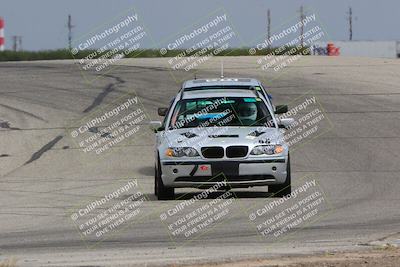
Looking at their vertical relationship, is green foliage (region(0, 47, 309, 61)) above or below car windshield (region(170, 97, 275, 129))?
below

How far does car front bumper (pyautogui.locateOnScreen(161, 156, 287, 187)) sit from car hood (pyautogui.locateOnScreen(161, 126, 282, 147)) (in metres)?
0.25

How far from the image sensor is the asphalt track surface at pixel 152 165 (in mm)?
10844

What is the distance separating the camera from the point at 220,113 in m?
16.1

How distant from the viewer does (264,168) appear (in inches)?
591

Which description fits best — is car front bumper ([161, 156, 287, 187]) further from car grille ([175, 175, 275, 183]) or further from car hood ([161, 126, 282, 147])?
car hood ([161, 126, 282, 147])

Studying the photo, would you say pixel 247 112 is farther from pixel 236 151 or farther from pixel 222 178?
pixel 222 178

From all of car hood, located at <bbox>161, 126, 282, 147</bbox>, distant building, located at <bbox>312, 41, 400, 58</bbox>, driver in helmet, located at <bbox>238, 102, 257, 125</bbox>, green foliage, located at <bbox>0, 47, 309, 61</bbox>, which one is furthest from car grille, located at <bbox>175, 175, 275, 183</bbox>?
distant building, located at <bbox>312, 41, 400, 58</bbox>

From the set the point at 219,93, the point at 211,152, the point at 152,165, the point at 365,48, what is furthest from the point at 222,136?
the point at 365,48

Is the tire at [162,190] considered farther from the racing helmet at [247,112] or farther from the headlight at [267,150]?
the racing helmet at [247,112]

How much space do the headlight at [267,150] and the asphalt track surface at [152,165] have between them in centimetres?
64

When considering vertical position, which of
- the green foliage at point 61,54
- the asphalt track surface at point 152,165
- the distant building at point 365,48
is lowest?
the distant building at point 365,48

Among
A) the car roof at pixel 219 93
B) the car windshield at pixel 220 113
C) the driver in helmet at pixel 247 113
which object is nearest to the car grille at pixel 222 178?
the car windshield at pixel 220 113

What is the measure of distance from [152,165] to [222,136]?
5.64 m

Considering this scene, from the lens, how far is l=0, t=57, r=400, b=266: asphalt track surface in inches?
427
